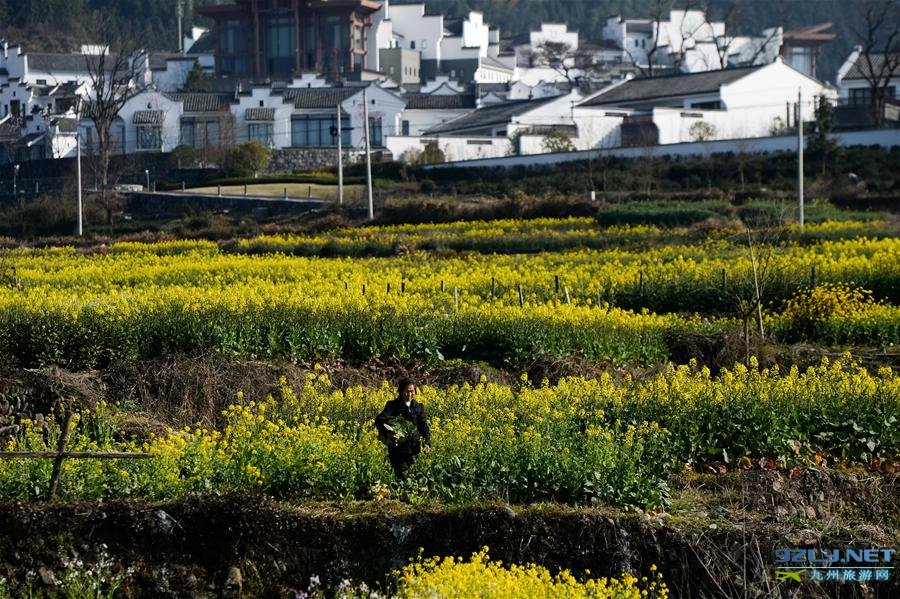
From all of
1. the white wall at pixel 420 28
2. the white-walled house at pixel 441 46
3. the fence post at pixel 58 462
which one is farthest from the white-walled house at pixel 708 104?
the fence post at pixel 58 462

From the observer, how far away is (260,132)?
76.7 m

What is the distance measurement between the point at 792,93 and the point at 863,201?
27.6 meters

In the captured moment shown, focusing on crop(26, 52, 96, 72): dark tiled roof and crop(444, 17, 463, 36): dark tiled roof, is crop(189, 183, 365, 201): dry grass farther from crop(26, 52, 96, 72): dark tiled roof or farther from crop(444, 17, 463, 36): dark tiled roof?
crop(444, 17, 463, 36): dark tiled roof

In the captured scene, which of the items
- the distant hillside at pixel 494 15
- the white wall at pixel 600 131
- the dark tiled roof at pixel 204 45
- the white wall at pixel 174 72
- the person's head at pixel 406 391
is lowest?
the person's head at pixel 406 391

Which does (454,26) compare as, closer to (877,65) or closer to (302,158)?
(877,65)

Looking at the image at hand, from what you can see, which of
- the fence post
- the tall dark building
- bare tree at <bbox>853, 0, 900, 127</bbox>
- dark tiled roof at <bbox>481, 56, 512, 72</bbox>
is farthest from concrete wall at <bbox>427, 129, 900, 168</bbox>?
dark tiled roof at <bbox>481, 56, 512, 72</bbox>

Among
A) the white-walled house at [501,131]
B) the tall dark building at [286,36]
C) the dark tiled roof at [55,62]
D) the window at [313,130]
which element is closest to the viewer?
the white-walled house at [501,131]

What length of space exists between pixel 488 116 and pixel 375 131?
672 cm

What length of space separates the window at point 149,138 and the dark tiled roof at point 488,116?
13.7m

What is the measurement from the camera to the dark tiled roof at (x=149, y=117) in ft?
250

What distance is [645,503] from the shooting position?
12.7 meters

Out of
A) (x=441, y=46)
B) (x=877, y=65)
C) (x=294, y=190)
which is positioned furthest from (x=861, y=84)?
(x=441, y=46)

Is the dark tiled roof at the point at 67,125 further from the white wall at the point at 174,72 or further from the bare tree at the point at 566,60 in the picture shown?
the bare tree at the point at 566,60

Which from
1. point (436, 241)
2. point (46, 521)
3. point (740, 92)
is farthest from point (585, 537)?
point (740, 92)
